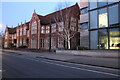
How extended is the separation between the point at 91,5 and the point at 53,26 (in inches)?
622

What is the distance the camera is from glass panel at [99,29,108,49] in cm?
1945

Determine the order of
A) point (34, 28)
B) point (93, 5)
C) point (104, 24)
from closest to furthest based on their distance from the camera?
1. point (104, 24)
2. point (93, 5)
3. point (34, 28)

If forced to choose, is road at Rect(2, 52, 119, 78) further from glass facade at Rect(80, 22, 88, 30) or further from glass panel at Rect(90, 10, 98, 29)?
glass facade at Rect(80, 22, 88, 30)

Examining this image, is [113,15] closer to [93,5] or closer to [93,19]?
[93,19]

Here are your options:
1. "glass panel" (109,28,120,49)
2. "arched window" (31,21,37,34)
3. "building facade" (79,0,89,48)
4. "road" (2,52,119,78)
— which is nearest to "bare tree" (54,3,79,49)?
"building facade" (79,0,89,48)

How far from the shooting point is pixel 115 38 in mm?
18234

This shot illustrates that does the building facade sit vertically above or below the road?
above

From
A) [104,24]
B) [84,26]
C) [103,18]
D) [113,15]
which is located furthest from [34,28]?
[113,15]

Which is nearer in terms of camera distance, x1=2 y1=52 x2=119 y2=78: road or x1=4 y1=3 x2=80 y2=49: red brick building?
x1=2 y1=52 x2=119 y2=78: road

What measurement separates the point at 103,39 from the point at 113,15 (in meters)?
3.95

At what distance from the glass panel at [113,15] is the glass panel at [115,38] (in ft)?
3.86

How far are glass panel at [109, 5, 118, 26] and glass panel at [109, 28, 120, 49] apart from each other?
1.18 m

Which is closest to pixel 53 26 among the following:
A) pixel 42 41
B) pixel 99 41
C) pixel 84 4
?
pixel 42 41

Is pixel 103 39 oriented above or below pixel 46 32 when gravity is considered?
below
